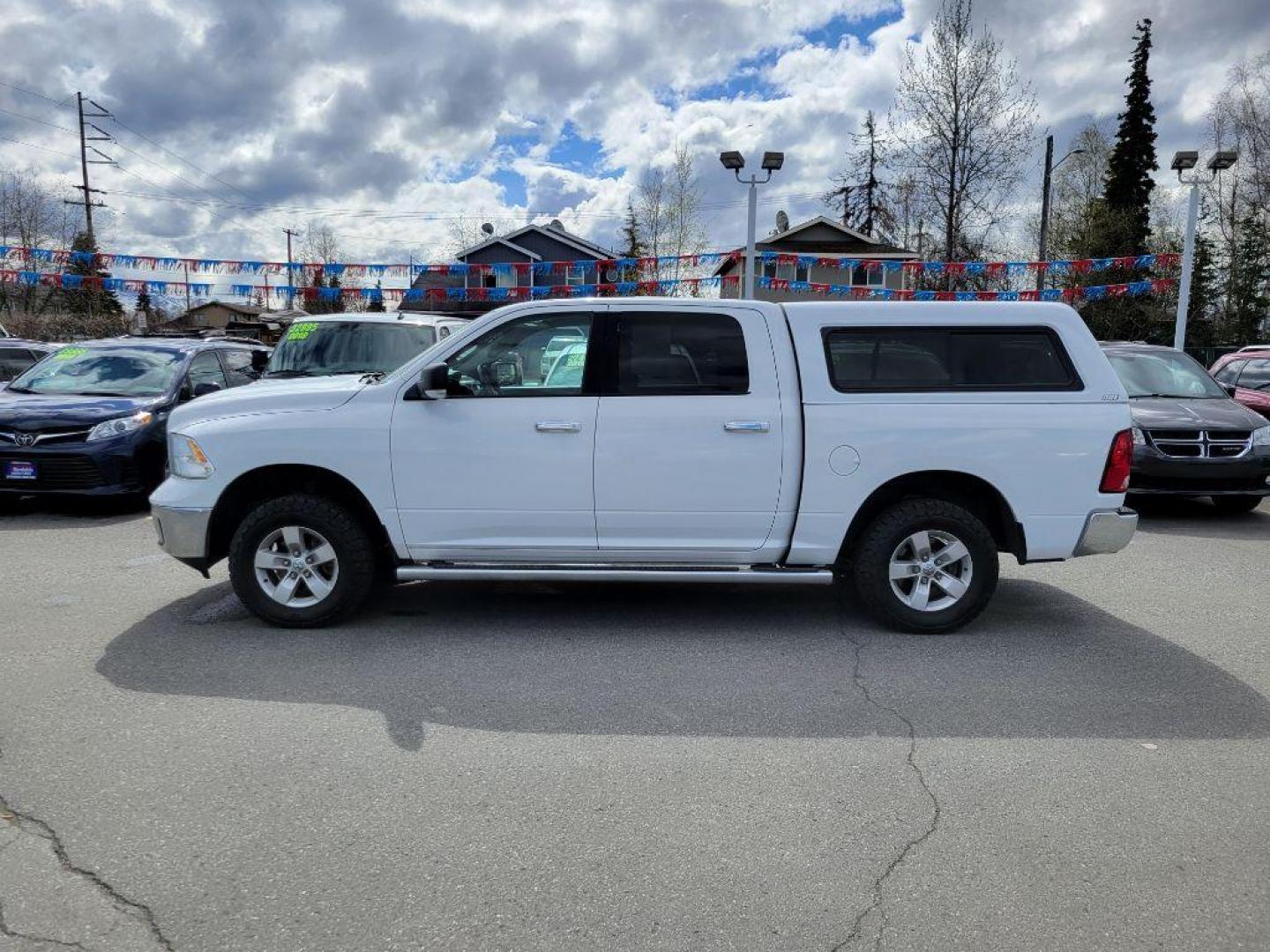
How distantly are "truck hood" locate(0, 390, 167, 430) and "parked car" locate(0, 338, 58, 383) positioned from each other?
5467 mm

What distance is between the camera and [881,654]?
5043mm

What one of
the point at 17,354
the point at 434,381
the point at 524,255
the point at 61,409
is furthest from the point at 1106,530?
the point at 524,255

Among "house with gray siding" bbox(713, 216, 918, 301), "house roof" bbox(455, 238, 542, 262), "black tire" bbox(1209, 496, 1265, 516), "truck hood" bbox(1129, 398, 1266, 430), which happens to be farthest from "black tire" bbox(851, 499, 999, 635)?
"house roof" bbox(455, 238, 542, 262)

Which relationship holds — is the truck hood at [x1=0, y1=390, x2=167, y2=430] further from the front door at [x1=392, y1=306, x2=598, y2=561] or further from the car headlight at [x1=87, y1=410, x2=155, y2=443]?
the front door at [x1=392, y1=306, x2=598, y2=561]

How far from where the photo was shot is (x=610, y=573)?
521 centimetres

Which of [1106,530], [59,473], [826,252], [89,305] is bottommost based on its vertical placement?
[59,473]

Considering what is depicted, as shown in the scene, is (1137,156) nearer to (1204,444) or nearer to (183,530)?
(1204,444)

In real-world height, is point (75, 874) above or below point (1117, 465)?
below

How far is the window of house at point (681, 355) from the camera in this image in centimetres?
520

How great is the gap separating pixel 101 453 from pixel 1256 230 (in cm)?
4233

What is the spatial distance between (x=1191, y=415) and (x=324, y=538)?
27.8 ft

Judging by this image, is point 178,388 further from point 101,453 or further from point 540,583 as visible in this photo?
point 540,583

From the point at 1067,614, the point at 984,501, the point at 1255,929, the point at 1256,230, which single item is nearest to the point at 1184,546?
the point at 1067,614

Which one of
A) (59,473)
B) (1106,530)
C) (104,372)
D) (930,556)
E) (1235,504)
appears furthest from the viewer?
(1235,504)
